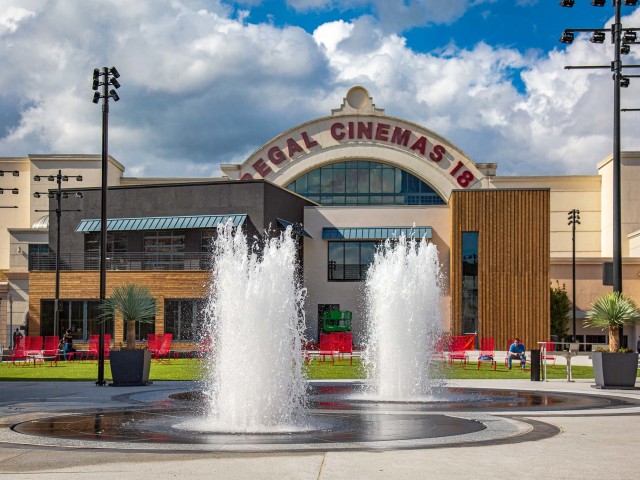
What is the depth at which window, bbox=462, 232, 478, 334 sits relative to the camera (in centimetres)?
5022

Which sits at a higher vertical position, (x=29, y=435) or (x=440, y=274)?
(x=440, y=274)

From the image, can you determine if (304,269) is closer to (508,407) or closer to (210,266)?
(210,266)

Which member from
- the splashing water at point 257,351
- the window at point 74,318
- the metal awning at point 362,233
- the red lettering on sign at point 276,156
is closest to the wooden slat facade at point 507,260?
the metal awning at point 362,233

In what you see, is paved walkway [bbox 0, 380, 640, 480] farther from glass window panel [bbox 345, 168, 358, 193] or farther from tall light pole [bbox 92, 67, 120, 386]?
glass window panel [bbox 345, 168, 358, 193]

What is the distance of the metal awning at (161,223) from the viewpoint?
48.9 meters

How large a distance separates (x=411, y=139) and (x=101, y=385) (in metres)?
39.9

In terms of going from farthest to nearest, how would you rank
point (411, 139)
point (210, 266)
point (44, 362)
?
point (411, 139) → point (210, 266) → point (44, 362)

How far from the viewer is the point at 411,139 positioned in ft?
199

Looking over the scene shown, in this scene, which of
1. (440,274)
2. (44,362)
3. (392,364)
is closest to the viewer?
(392,364)

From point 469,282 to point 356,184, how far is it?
1384cm

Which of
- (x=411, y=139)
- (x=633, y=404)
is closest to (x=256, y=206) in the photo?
(x=411, y=139)

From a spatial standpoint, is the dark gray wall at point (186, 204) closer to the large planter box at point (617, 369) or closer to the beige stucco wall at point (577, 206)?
the beige stucco wall at point (577, 206)

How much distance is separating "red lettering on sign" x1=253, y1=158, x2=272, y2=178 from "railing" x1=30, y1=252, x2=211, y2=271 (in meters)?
12.9

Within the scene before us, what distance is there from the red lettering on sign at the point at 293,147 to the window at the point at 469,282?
14.6 meters
